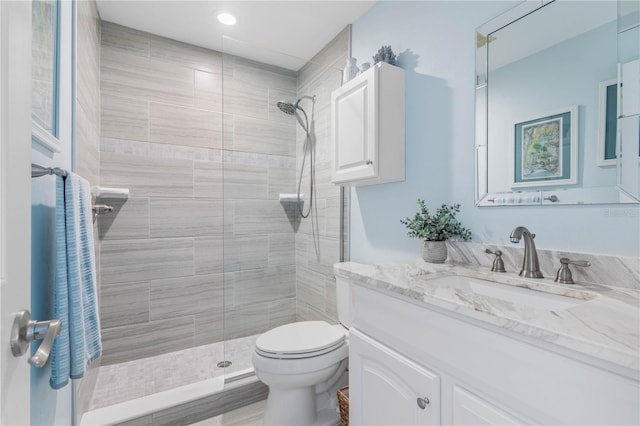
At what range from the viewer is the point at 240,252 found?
1.92 meters

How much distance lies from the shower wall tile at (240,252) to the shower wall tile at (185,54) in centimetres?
148

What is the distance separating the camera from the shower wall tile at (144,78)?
2.15 metres

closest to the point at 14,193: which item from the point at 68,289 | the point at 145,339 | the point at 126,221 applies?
the point at 68,289

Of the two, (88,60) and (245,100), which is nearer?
(88,60)

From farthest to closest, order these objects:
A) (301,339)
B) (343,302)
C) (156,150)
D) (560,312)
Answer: (156,150), (343,302), (301,339), (560,312)

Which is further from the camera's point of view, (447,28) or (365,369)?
(447,28)

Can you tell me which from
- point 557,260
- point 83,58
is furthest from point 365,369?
point 83,58

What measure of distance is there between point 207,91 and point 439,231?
2.12 m

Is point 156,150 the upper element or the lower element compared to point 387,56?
lower

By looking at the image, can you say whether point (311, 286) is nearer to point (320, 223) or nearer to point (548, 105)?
point (320, 223)

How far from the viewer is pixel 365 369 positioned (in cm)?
114

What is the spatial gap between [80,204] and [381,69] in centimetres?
143

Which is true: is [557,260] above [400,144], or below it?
below

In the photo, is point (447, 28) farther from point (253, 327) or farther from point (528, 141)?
point (253, 327)
